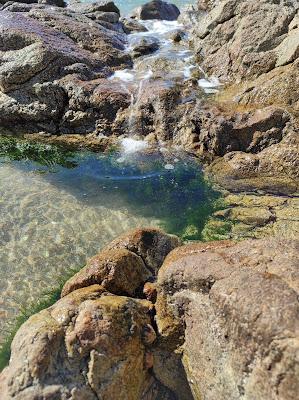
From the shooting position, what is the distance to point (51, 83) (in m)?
14.5

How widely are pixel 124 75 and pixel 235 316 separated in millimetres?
13760

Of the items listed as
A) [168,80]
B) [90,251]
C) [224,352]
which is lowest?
[90,251]

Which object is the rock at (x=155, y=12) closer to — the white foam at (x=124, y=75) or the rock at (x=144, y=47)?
the rock at (x=144, y=47)

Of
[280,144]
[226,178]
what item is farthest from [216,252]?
[280,144]

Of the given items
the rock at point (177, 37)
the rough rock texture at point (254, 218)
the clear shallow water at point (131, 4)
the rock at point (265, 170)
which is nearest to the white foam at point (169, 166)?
the rock at point (265, 170)

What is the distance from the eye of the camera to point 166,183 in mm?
11633

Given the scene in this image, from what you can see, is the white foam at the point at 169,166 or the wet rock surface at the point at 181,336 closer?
the wet rock surface at the point at 181,336

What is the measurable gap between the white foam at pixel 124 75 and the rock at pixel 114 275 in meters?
10.8

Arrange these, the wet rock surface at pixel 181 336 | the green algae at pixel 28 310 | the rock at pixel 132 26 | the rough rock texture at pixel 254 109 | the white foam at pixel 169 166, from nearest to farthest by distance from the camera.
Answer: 1. the wet rock surface at pixel 181 336
2. the green algae at pixel 28 310
3. the rough rock texture at pixel 254 109
4. the white foam at pixel 169 166
5. the rock at pixel 132 26

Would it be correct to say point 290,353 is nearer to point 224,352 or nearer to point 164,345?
point 224,352

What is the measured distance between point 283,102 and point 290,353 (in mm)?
9820

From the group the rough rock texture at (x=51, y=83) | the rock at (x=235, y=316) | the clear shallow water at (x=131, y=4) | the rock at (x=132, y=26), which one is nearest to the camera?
the rock at (x=235, y=316)

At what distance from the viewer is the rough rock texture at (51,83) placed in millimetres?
14148

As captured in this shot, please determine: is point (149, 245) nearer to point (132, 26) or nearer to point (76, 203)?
point (76, 203)
